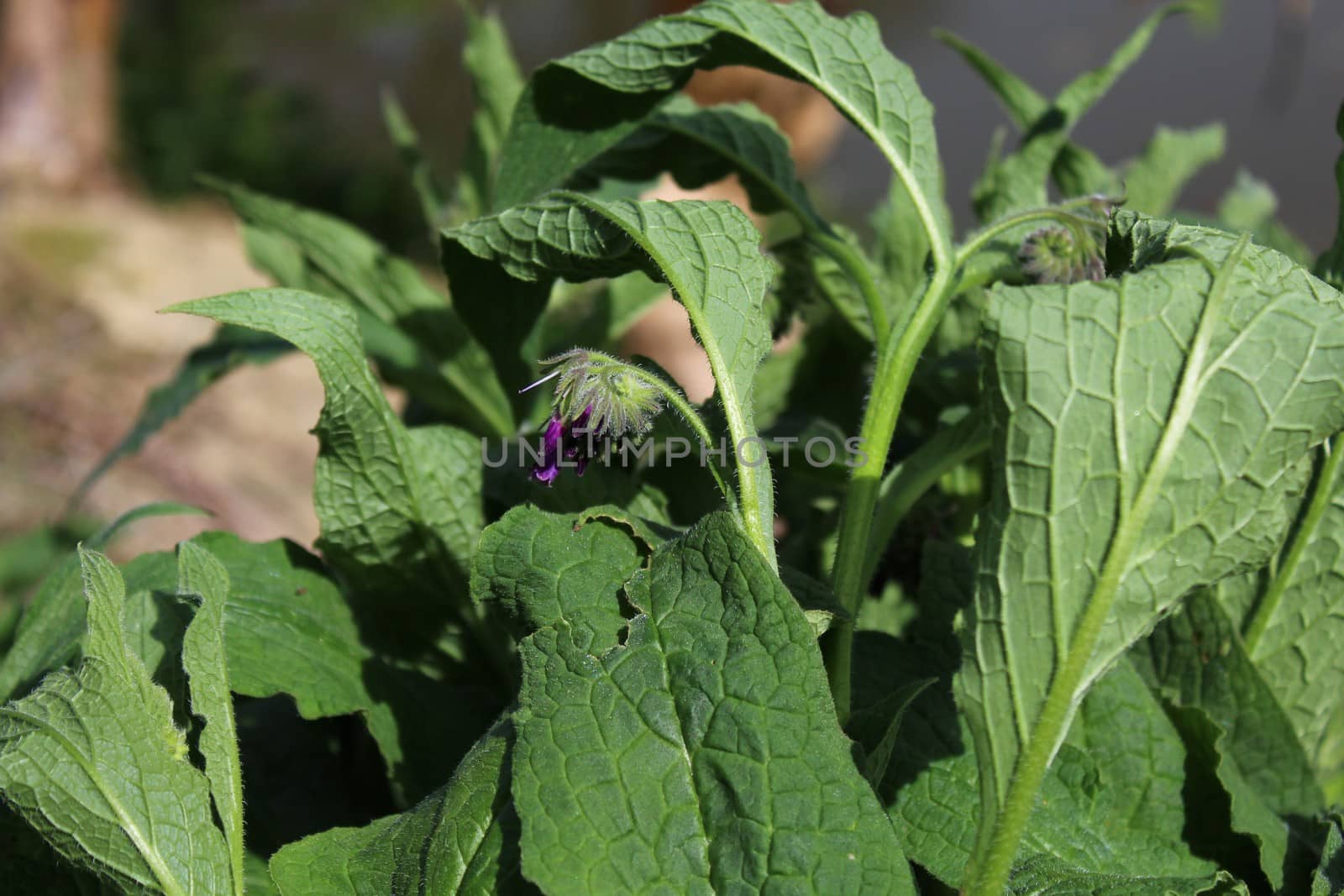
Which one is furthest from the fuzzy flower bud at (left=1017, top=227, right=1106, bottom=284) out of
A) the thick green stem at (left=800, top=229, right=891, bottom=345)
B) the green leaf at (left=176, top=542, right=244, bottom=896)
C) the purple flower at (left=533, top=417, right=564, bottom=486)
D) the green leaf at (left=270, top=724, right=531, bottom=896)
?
the green leaf at (left=176, top=542, right=244, bottom=896)

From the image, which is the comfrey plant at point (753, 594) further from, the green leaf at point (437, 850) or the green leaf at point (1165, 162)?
the green leaf at point (1165, 162)

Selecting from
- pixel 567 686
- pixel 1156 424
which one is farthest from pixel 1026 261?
pixel 567 686

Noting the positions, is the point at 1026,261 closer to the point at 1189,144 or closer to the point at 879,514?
the point at 879,514

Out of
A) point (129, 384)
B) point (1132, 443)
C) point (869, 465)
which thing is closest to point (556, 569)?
point (869, 465)

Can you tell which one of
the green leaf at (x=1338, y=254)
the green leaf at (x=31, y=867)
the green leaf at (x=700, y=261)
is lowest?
the green leaf at (x=31, y=867)

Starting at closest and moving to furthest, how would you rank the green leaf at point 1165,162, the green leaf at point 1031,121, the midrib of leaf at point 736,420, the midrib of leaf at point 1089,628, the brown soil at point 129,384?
the midrib of leaf at point 1089,628
the midrib of leaf at point 736,420
the green leaf at point 1031,121
the green leaf at point 1165,162
the brown soil at point 129,384

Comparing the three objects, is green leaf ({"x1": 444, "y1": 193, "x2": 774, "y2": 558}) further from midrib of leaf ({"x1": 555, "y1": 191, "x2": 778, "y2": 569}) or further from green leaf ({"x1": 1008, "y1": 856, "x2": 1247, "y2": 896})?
green leaf ({"x1": 1008, "y1": 856, "x2": 1247, "y2": 896})

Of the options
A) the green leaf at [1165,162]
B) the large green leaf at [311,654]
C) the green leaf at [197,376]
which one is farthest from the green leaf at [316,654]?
the green leaf at [1165,162]
